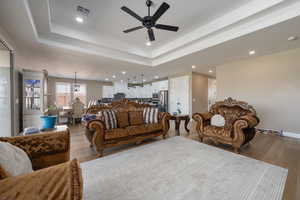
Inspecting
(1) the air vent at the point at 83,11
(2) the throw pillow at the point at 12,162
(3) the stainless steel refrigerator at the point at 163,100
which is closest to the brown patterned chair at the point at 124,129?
(2) the throw pillow at the point at 12,162

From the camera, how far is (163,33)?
3543 millimetres

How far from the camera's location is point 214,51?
3729 mm

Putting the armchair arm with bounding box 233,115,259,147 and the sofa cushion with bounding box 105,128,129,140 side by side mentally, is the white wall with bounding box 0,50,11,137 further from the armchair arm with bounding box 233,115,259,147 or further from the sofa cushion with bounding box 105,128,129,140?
the armchair arm with bounding box 233,115,259,147

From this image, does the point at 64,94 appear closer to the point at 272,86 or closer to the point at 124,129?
the point at 124,129

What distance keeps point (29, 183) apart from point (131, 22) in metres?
3.36

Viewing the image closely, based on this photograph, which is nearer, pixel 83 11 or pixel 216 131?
pixel 83 11

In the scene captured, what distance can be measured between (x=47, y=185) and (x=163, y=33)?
384 centimetres

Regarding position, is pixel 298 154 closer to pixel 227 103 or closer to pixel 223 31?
pixel 227 103

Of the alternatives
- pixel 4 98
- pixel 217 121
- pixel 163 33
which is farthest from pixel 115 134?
pixel 163 33

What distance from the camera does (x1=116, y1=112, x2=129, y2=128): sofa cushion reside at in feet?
10.6

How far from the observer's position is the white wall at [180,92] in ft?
21.7

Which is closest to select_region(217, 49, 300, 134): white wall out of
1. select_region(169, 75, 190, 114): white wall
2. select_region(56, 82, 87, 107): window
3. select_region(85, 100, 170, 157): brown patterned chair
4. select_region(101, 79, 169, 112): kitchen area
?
select_region(169, 75, 190, 114): white wall

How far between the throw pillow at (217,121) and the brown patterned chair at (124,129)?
48.5 inches

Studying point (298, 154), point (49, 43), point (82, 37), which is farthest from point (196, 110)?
point (49, 43)
